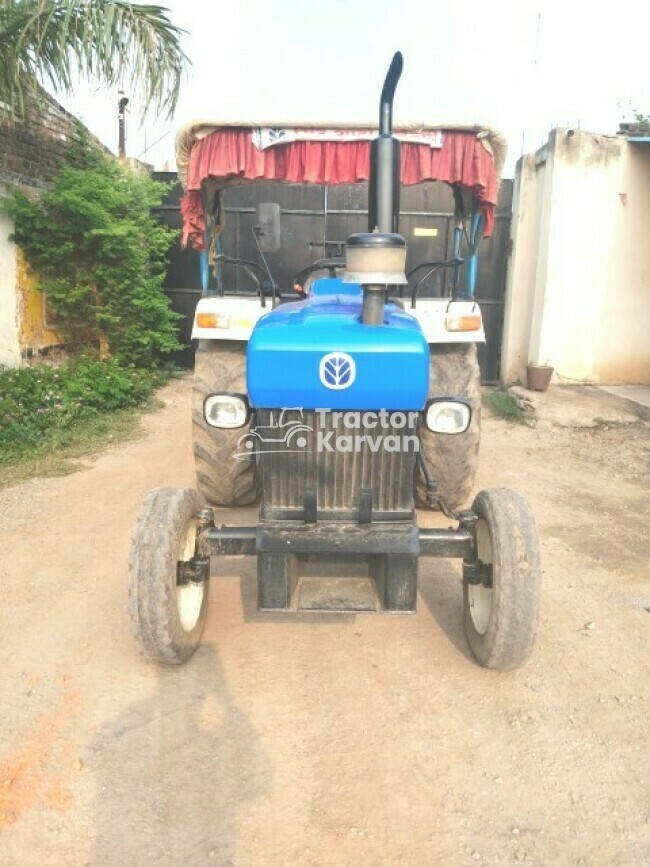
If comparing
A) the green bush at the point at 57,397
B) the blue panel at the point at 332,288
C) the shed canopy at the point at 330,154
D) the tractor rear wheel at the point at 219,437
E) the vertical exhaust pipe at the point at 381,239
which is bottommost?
the green bush at the point at 57,397

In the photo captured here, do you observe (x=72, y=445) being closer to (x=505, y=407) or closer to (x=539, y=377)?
(x=505, y=407)

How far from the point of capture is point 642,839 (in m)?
2.10

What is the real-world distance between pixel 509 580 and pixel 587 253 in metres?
6.71

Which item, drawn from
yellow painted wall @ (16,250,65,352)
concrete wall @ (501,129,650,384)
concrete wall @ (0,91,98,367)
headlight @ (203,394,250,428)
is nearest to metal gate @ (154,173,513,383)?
concrete wall @ (501,129,650,384)

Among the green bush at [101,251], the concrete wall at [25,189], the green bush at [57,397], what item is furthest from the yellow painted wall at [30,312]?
the green bush at [57,397]

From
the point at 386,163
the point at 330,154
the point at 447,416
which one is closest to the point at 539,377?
the point at 330,154

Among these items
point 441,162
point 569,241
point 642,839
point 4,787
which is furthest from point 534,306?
point 4,787

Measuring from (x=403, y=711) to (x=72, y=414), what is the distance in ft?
16.9

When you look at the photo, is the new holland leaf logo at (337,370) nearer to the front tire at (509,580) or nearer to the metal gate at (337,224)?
the front tire at (509,580)

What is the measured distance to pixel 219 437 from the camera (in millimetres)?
3975

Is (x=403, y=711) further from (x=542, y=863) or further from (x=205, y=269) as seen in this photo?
(x=205, y=269)

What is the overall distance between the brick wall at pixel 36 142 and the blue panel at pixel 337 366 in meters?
6.00

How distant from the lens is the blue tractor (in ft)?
8.41

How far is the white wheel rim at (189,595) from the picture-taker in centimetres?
291
